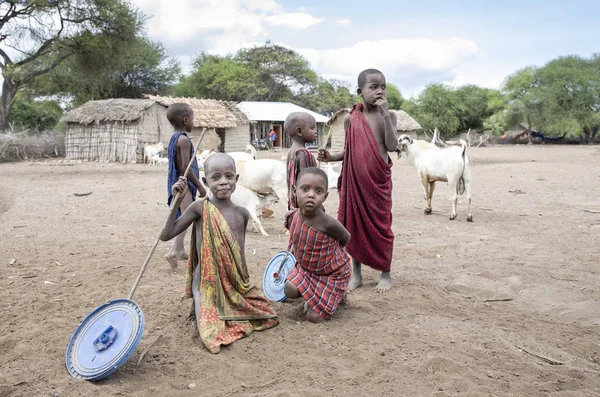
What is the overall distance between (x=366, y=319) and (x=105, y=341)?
5.73ft

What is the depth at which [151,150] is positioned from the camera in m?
20.7

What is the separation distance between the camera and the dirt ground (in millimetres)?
2674

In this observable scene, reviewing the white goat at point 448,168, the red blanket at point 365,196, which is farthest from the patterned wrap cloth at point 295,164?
the white goat at point 448,168

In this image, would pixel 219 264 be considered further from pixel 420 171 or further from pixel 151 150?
pixel 151 150

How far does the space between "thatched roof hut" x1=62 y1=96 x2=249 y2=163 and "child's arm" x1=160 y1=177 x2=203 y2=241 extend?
62.0 feet

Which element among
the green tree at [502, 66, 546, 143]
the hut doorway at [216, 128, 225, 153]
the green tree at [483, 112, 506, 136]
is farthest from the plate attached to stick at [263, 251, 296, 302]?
the green tree at [483, 112, 506, 136]

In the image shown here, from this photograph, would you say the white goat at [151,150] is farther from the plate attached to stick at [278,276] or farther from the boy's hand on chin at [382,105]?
the boy's hand on chin at [382,105]

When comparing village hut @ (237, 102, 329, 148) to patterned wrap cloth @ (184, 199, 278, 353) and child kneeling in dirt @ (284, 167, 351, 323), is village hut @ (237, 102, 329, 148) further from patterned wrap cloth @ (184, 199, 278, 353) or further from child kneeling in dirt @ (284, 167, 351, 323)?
patterned wrap cloth @ (184, 199, 278, 353)

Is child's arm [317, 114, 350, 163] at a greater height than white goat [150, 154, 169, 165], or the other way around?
child's arm [317, 114, 350, 163]

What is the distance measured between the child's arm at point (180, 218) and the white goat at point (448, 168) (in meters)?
5.32

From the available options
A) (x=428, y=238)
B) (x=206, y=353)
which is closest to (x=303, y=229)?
(x=206, y=353)

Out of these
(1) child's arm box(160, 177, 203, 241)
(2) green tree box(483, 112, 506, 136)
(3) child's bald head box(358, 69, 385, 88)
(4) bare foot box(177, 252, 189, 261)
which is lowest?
(4) bare foot box(177, 252, 189, 261)

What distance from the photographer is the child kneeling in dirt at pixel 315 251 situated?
11.2 feet

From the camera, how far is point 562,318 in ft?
12.5
